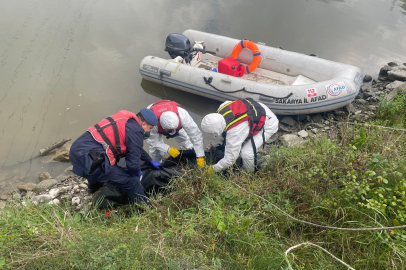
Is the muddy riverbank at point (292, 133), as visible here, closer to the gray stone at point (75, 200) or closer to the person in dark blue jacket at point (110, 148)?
the gray stone at point (75, 200)

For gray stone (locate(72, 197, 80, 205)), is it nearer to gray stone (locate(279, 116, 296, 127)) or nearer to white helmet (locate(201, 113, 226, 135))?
white helmet (locate(201, 113, 226, 135))

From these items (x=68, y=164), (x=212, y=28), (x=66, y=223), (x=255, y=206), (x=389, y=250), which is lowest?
(x=68, y=164)

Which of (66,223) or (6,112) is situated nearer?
(66,223)

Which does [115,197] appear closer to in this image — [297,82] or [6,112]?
[6,112]

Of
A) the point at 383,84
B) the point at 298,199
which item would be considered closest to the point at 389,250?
the point at 298,199

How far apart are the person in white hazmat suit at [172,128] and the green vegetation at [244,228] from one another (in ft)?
2.59

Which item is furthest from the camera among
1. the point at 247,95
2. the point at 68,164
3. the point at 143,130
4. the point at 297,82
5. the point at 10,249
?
the point at 297,82

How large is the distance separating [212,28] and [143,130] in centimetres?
644

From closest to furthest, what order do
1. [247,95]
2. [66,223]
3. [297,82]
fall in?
[66,223], [247,95], [297,82]

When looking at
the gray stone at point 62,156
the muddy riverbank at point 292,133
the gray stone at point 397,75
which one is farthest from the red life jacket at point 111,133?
the gray stone at point 397,75

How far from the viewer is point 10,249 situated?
170cm

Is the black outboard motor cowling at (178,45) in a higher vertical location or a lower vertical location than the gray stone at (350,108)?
higher

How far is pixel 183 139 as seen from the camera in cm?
373

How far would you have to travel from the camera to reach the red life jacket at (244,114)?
2979 millimetres
